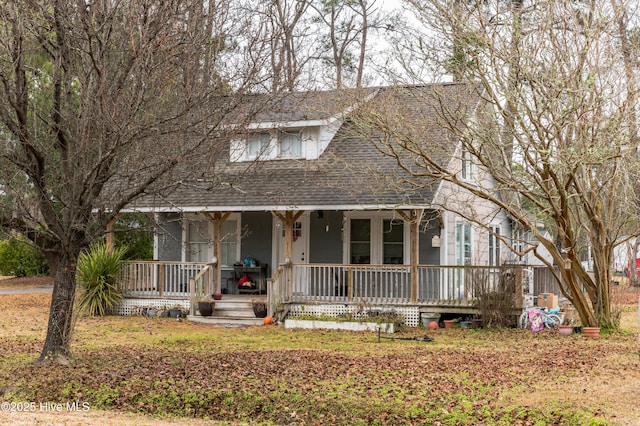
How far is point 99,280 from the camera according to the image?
21.4 m

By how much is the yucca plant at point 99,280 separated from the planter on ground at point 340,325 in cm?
541

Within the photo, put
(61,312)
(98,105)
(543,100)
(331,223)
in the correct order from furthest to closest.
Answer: (331,223)
(543,100)
(61,312)
(98,105)

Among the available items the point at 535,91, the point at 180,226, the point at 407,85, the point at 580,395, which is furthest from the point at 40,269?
the point at 580,395

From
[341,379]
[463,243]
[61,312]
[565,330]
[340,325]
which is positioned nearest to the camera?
[341,379]

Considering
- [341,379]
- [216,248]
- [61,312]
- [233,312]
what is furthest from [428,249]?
[61,312]

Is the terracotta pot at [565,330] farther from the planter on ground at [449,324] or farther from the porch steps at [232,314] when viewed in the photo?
the porch steps at [232,314]

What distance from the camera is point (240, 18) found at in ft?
40.5

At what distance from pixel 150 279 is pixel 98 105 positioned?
37.9ft

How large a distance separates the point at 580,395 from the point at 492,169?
696cm

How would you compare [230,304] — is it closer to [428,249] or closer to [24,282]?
[428,249]

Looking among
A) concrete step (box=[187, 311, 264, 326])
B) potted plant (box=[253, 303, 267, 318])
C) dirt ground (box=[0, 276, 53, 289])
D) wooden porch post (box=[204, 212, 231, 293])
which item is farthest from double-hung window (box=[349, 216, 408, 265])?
dirt ground (box=[0, 276, 53, 289])

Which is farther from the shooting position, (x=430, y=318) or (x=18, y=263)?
(x=18, y=263)

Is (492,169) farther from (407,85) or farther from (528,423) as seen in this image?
(528,423)

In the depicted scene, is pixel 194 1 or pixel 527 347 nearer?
pixel 194 1
